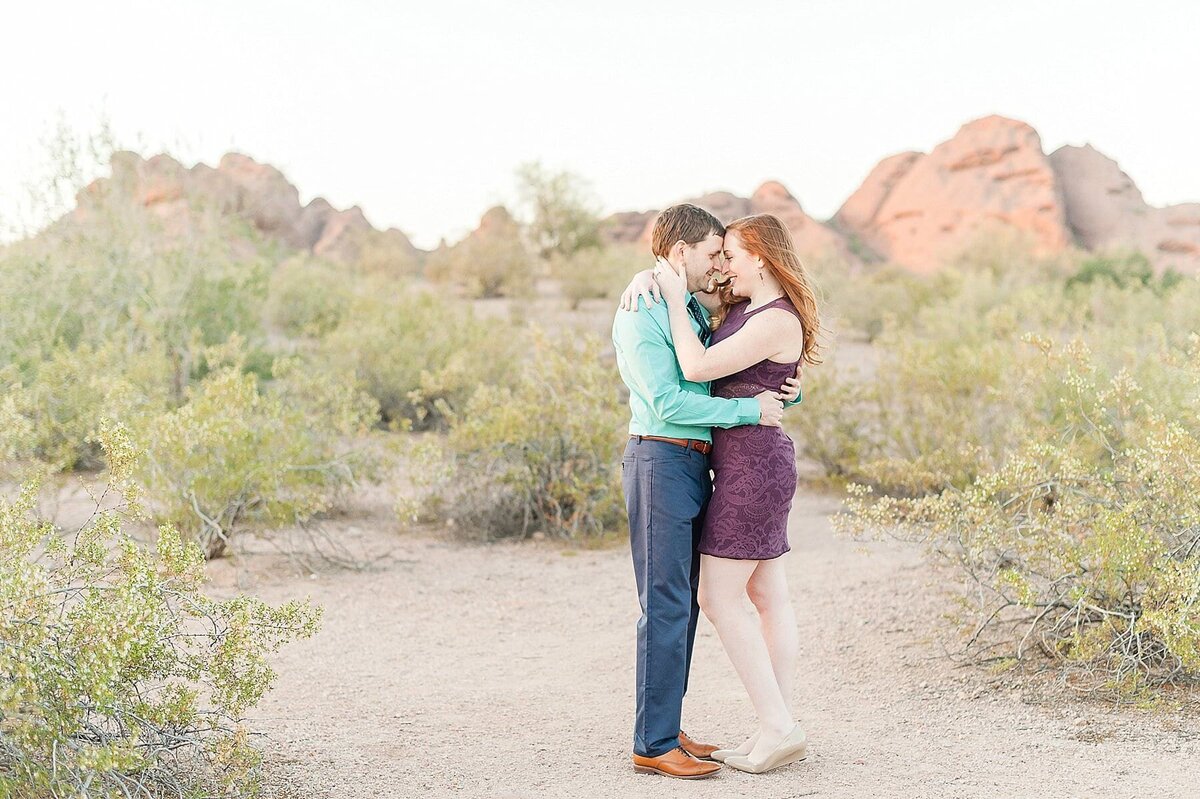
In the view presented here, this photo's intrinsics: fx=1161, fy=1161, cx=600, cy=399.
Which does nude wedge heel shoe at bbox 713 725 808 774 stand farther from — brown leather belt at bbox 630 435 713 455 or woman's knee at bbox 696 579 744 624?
brown leather belt at bbox 630 435 713 455

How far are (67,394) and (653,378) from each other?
7.62 m

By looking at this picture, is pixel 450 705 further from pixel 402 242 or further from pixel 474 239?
pixel 402 242

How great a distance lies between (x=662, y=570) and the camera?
3967mm

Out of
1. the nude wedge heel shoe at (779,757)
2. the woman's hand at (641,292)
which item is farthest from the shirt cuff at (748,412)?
the nude wedge heel shoe at (779,757)

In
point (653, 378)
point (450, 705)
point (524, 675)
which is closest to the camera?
point (653, 378)

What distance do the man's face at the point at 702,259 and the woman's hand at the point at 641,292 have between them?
0.55ft

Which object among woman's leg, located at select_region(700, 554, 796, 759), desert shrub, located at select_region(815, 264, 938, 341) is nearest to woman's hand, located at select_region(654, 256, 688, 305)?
woman's leg, located at select_region(700, 554, 796, 759)

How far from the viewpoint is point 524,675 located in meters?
5.77

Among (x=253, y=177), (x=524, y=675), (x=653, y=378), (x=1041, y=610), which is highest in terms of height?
(x=253, y=177)

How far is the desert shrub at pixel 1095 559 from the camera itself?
15.9 feet

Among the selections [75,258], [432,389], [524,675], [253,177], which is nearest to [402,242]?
[253,177]

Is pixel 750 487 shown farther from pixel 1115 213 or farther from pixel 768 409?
pixel 1115 213

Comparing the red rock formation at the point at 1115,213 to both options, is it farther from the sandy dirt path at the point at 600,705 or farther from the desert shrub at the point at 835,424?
the sandy dirt path at the point at 600,705

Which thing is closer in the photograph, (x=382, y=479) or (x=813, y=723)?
(x=813, y=723)
